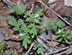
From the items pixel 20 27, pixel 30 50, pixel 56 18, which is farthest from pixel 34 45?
pixel 56 18

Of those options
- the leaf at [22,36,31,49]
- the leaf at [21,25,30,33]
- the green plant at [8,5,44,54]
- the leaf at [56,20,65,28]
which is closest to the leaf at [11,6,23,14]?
the green plant at [8,5,44,54]

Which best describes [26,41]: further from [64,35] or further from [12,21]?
[64,35]

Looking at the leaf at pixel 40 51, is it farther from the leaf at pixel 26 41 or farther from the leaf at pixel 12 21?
the leaf at pixel 12 21

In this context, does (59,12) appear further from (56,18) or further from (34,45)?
(34,45)

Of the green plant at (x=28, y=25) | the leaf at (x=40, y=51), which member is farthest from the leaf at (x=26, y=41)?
the leaf at (x=40, y=51)

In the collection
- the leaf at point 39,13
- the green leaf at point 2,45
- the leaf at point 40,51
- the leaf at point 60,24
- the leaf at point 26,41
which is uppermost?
the leaf at point 39,13

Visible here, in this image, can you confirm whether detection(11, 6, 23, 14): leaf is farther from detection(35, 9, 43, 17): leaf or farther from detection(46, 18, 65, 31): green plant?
detection(46, 18, 65, 31): green plant

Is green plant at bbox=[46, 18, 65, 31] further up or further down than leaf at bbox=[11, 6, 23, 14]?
further down

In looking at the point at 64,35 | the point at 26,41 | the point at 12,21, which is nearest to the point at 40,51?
the point at 26,41

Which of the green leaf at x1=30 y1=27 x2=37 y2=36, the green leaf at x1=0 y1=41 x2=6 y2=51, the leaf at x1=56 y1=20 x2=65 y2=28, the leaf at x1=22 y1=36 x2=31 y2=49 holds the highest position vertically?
the leaf at x1=56 y1=20 x2=65 y2=28
